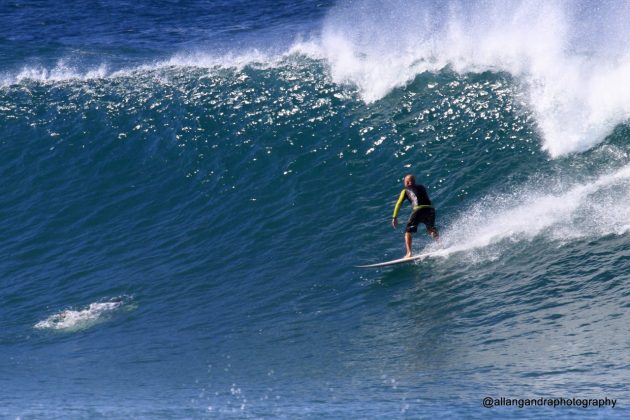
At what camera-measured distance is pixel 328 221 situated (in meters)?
18.7

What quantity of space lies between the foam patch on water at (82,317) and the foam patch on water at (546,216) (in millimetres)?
6023

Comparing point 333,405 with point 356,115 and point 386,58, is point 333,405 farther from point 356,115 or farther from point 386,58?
point 386,58

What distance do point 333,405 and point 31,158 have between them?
15.8 meters

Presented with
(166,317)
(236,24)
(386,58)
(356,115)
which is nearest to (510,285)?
(166,317)

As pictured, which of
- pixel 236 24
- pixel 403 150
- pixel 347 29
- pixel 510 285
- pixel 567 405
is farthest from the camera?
pixel 236 24

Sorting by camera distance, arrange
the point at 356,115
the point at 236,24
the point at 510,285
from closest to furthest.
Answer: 1. the point at 510,285
2. the point at 356,115
3. the point at 236,24

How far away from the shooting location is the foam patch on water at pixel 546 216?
52.5 ft

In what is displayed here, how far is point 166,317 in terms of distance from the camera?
16.1 metres

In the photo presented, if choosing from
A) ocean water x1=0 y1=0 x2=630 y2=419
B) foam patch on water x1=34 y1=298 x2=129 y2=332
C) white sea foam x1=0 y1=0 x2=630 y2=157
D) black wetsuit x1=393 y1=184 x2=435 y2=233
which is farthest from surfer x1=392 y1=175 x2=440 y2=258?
foam patch on water x1=34 y1=298 x2=129 y2=332

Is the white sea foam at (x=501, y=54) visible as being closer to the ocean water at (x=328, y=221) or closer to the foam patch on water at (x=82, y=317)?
the ocean water at (x=328, y=221)

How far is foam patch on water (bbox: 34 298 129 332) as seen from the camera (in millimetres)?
16234

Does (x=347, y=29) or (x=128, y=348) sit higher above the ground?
(x=347, y=29)

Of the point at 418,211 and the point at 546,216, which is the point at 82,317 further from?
the point at 546,216

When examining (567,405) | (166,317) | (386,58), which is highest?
(386,58)
